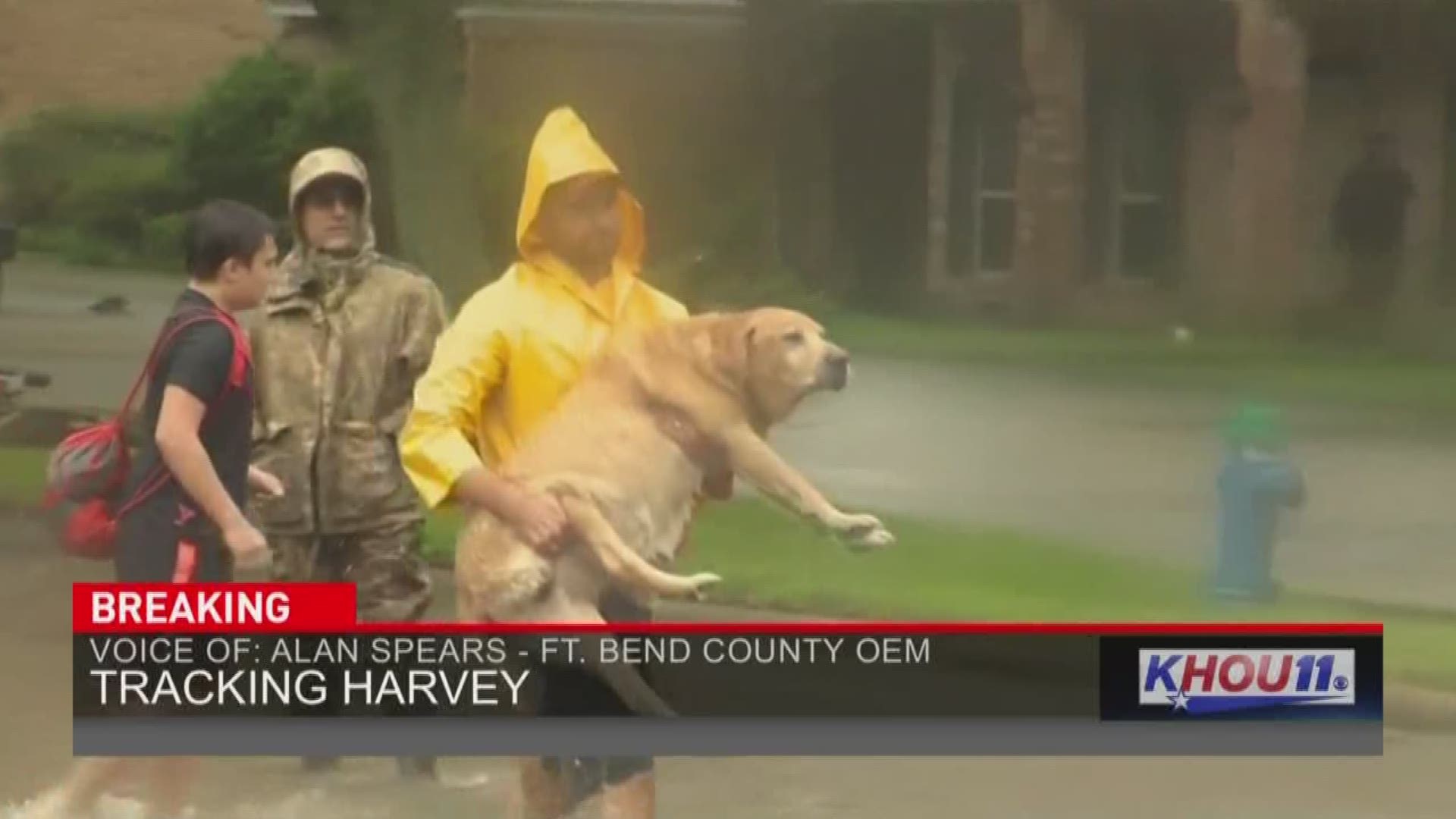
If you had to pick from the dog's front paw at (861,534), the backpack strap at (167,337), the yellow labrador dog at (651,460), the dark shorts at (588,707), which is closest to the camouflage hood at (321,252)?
the backpack strap at (167,337)

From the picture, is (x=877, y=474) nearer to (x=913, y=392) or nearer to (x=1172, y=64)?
(x=913, y=392)

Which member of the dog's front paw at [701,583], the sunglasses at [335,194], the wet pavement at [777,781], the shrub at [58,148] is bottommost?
the wet pavement at [777,781]

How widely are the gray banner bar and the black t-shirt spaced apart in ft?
1.28

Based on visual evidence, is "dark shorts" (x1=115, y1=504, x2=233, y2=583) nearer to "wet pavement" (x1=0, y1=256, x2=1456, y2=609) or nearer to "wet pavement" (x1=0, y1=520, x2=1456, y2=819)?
"wet pavement" (x1=0, y1=520, x2=1456, y2=819)

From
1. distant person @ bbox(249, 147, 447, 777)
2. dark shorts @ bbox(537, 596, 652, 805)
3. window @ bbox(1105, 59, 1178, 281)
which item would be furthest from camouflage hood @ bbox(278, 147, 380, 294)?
window @ bbox(1105, 59, 1178, 281)

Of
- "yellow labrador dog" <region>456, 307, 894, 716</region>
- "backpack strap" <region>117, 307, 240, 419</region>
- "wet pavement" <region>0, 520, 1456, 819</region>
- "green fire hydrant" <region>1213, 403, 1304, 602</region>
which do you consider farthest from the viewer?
"wet pavement" <region>0, 520, 1456, 819</region>

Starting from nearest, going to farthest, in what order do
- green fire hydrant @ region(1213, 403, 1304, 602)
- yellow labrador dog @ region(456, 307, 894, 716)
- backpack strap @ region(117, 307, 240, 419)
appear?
green fire hydrant @ region(1213, 403, 1304, 602) < yellow labrador dog @ region(456, 307, 894, 716) < backpack strap @ region(117, 307, 240, 419)

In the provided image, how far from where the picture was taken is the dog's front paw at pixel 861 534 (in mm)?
5500

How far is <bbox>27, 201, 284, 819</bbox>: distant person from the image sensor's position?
5574mm

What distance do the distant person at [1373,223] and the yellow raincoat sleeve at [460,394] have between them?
168 cm

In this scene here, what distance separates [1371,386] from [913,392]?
2.91ft

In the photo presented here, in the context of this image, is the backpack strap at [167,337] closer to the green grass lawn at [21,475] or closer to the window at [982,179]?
the green grass lawn at [21,475]

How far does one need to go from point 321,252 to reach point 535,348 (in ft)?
1.73

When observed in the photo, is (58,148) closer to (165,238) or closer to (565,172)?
(165,238)
